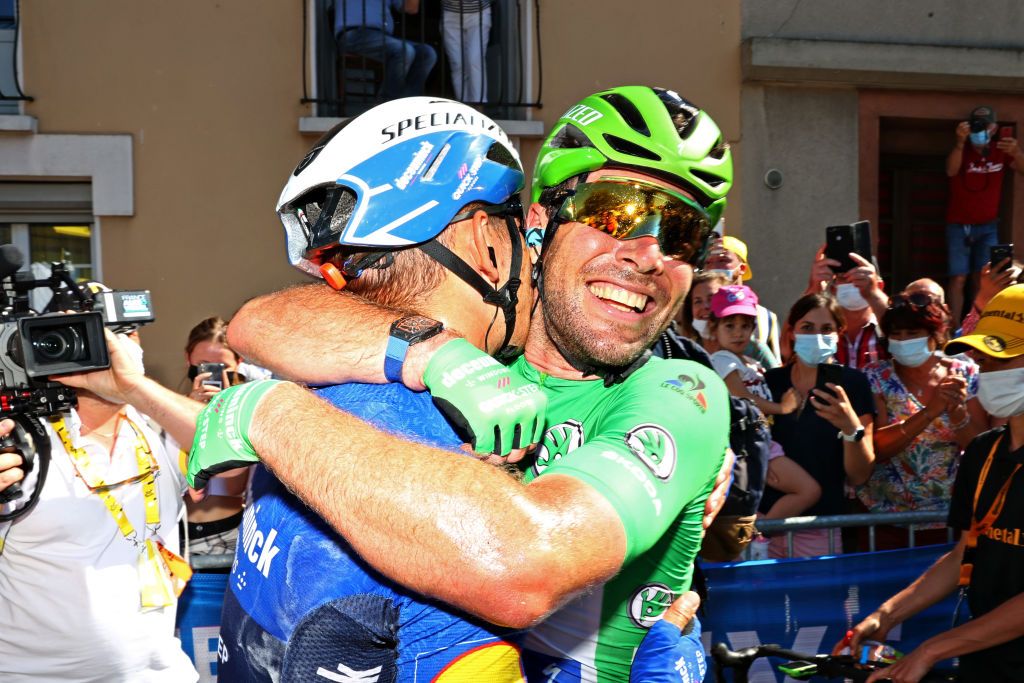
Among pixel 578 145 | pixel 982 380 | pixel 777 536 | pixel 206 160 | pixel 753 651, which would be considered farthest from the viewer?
pixel 206 160

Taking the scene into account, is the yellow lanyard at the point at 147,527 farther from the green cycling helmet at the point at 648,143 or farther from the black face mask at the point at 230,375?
the green cycling helmet at the point at 648,143

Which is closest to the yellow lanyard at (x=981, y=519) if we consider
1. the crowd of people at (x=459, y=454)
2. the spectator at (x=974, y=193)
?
the crowd of people at (x=459, y=454)

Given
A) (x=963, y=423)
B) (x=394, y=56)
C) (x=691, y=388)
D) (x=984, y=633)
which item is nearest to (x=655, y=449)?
(x=691, y=388)

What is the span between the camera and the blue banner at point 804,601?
4.52 metres

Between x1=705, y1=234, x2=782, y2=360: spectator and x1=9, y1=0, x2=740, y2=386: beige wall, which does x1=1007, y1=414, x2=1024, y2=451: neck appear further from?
x1=9, y1=0, x2=740, y2=386: beige wall

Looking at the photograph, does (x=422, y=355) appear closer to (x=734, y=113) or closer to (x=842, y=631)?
(x=842, y=631)

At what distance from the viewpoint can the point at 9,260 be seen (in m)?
3.61

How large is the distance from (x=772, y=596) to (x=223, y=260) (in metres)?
5.59

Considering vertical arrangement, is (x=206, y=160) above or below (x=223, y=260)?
above

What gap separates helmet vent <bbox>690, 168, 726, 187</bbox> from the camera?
241 cm

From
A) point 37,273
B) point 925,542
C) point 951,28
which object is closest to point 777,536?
point 925,542

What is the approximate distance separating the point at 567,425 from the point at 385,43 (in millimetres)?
6976

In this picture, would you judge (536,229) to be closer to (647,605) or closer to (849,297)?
(647,605)

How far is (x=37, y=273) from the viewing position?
4.33m
